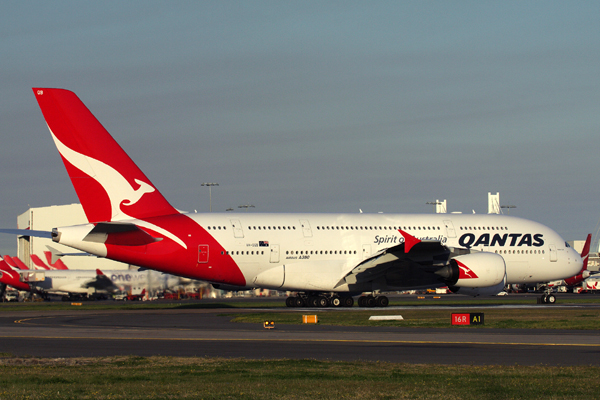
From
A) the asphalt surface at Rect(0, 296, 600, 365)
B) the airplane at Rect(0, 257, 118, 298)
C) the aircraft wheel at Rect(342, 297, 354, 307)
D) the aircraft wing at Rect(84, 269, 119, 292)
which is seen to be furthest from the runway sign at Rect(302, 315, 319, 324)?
the airplane at Rect(0, 257, 118, 298)

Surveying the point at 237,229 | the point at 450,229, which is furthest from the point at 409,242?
the point at 237,229

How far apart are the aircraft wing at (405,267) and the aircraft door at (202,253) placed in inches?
318

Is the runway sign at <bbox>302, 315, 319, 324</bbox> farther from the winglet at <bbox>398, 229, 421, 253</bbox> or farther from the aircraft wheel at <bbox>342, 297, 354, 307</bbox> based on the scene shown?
the aircraft wheel at <bbox>342, 297, 354, 307</bbox>

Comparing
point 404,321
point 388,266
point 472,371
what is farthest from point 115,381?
point 388,266

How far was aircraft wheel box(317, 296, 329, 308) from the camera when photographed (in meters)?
43.0

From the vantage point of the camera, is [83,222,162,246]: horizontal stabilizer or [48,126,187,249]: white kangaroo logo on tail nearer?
[83,222,162,246]: horizontal stabilizer

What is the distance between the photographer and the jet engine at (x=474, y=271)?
40.1m

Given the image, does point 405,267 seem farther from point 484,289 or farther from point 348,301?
point 484,289

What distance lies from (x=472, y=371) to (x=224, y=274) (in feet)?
86.3

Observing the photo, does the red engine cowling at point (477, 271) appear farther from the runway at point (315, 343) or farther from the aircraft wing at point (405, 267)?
the runway at point (315, 343)

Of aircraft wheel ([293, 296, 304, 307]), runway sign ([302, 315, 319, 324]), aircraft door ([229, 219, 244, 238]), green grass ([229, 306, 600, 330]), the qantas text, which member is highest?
aircraft door ([229, 219, 244, 238])

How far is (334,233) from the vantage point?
138ft

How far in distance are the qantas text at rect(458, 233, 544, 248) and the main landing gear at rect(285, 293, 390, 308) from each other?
6.35 metres

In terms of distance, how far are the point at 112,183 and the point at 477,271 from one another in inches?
798
